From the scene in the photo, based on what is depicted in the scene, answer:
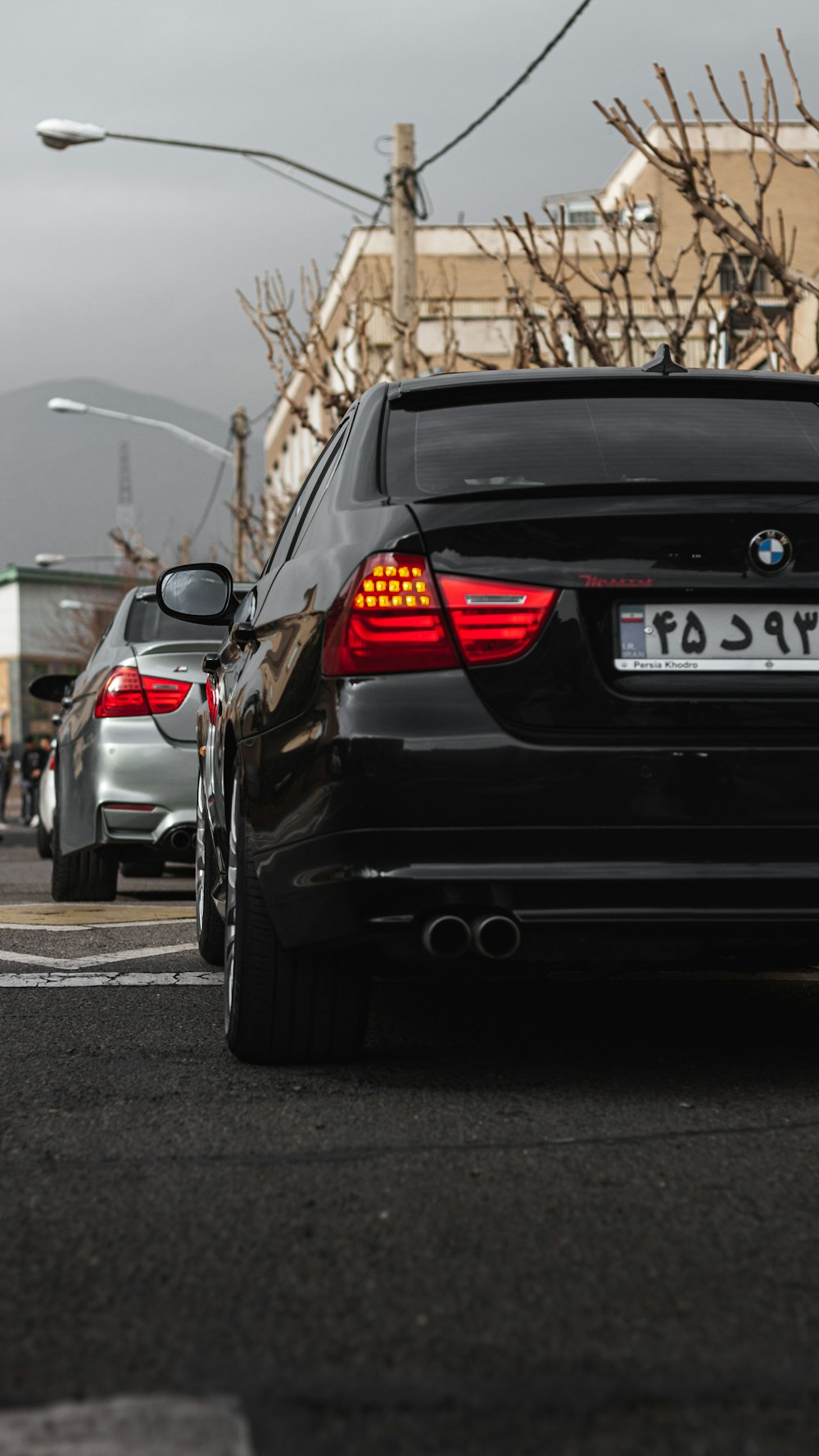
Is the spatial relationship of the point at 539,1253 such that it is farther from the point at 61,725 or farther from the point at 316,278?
→ the point at 316,278

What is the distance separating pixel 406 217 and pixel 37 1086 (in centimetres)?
1673

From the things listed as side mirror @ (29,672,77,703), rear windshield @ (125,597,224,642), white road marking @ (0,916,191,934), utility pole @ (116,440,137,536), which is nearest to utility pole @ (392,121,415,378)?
side mirror @ (29,672,77,703)

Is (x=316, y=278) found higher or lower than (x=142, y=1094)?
higher

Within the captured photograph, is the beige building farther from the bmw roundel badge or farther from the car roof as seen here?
the bmw roundel badge

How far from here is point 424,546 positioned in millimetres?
3764

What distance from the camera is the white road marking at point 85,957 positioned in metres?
6.38

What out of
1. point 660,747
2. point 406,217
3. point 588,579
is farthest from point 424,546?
point 406,217

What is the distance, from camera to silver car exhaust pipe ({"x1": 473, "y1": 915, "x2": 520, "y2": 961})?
12.2 feet

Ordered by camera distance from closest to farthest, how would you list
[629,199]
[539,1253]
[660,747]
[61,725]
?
[539,1253] → [660,747] → [61,725] → [629,199]

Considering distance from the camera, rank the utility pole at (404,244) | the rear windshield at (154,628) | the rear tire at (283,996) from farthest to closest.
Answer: the utility pole at (404,244), the rear windshield at (154,628), the rear tire at (283,996)

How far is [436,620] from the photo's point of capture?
12.2 feet

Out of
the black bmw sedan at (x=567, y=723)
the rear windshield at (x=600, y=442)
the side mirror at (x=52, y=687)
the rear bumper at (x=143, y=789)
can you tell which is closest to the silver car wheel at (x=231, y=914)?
the black bmw sedan at (x=567, y=723)

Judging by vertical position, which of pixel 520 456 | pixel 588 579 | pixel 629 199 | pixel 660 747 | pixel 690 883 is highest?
pixel 629 199

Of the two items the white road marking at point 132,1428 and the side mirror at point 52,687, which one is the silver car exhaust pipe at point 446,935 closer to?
the white road marking at point 132,1428
